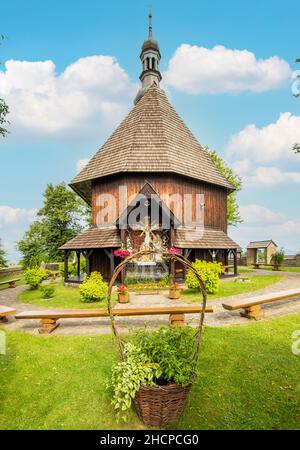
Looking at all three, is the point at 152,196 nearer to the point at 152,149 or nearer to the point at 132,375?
the point at 152,149

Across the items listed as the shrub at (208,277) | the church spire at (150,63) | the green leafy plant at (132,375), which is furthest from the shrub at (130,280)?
the church spire at (150,63)

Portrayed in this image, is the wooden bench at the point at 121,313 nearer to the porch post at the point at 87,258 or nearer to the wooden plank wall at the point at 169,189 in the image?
the porch post at the point at 87,258

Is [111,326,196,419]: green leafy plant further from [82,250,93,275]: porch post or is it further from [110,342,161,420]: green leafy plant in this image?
[82,250,93,275]: porch post

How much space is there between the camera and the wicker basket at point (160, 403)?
3.34 meters

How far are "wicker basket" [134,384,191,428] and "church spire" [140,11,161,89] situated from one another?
25.9m

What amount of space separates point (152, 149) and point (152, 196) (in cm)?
409

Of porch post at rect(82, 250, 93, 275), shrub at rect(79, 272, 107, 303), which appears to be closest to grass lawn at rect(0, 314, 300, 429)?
shrub at rect(79, 272, 107, 303)

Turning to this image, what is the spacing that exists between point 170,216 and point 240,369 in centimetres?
988

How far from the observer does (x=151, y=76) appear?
24.3m

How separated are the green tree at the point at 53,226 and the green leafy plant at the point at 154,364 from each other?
30.6 meters

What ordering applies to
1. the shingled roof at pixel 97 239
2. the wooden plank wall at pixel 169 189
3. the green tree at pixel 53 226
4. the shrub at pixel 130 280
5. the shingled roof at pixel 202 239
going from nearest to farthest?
the shrub at pixel 130 280 < the shingled roof at pixel 97 239 < the shingled roof at pixel 202 239 < the wooden plank wall at pixel 169 189 < the green tree at pixel 53 226

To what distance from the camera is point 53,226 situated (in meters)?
33.0

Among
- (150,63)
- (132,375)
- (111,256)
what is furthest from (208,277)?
(150,63)
